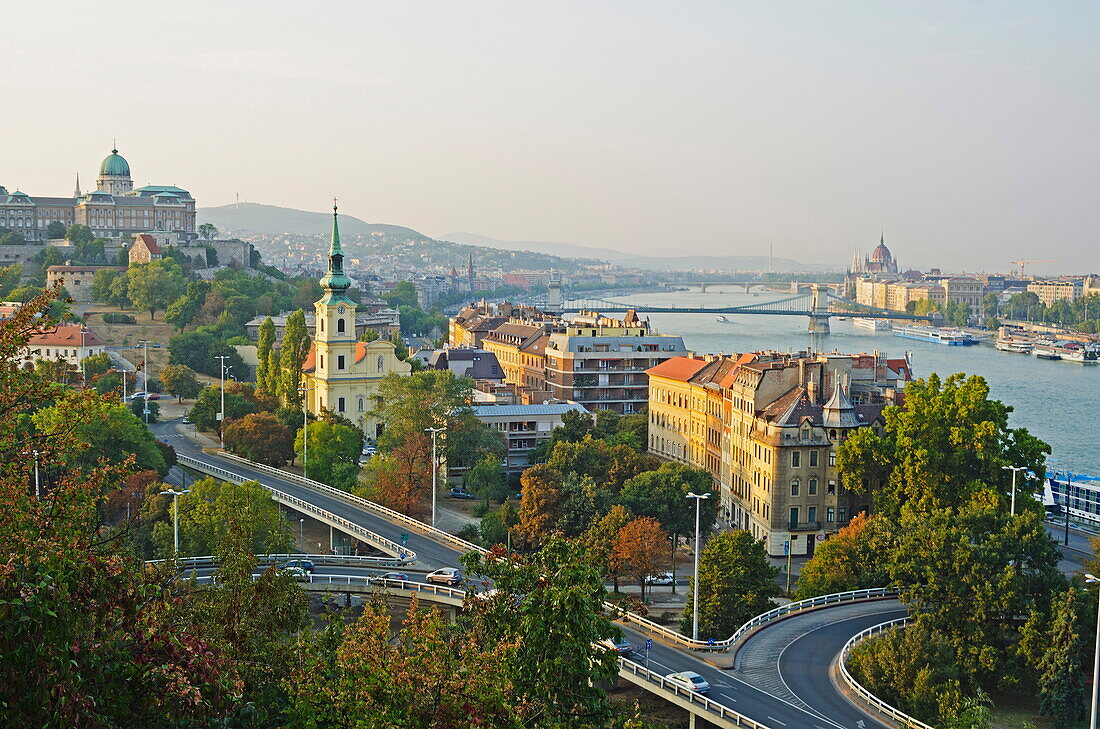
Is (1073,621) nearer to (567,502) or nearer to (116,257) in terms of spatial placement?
(567,502)

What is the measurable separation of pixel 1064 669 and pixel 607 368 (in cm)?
3906

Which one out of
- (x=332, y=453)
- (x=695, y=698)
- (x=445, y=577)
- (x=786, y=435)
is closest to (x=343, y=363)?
(x=332, y=453)

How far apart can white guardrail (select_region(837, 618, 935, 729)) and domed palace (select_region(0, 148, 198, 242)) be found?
8875cm

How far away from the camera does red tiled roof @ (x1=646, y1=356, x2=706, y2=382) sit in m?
50.5

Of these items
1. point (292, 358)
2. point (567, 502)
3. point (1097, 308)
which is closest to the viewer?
point (567, 502)

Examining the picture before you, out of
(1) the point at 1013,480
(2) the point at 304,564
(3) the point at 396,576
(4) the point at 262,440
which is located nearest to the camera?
(3) the point at 396,576

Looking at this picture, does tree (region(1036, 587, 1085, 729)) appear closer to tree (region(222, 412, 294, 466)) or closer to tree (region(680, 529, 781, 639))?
tree (region(680, 529, 781, 639))

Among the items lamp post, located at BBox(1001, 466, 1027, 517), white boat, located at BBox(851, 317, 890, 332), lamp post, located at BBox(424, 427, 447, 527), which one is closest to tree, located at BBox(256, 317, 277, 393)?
lamp post, located at BBox(424, 427, 447, 527)

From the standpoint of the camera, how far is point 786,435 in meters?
37.8

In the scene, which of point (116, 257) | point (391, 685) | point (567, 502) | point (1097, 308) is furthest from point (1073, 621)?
point (1097, 308)

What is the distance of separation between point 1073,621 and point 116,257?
88.8 metres

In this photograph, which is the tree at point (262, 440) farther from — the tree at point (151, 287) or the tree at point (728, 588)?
the tree at point (151, 287)

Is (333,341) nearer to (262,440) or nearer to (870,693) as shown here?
(262,440)

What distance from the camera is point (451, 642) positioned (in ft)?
45.1
